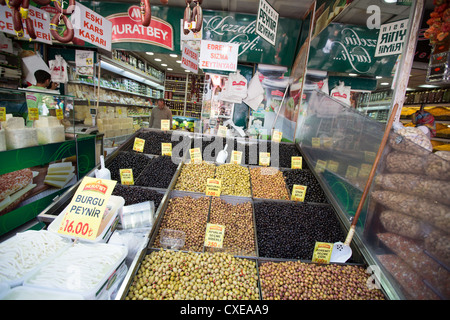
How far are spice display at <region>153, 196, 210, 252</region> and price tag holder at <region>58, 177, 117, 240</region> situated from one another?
56cm

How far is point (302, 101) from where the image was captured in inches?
158

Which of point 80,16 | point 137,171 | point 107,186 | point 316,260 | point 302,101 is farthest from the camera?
point 302,101

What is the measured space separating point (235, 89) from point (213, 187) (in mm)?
4090

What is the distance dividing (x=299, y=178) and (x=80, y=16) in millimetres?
4078

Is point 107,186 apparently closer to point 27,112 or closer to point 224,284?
point 224,284

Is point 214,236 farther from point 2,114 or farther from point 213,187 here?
point 2,114

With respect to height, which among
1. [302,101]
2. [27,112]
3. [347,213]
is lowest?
[347,213]

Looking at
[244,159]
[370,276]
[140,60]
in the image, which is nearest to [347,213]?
[370,276]

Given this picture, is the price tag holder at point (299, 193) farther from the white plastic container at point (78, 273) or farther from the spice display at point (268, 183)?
the white plastic container at point (78, 273)

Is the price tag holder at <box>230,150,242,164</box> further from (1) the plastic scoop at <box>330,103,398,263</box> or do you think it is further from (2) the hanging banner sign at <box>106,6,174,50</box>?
(2) the hanging banner sign at <box>106,6,174,50</box>

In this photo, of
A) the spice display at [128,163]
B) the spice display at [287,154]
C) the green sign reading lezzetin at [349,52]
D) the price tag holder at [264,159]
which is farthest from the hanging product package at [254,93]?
the spice display at [128,163]

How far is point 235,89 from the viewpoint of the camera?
5715 mm

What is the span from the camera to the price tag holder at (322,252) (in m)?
1.61

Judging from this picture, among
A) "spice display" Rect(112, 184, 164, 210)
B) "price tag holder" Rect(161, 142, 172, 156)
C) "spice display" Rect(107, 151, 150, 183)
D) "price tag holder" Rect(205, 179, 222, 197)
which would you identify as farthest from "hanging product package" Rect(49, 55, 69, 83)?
"price tag holder" Rect(205, 179, 222, 197)
